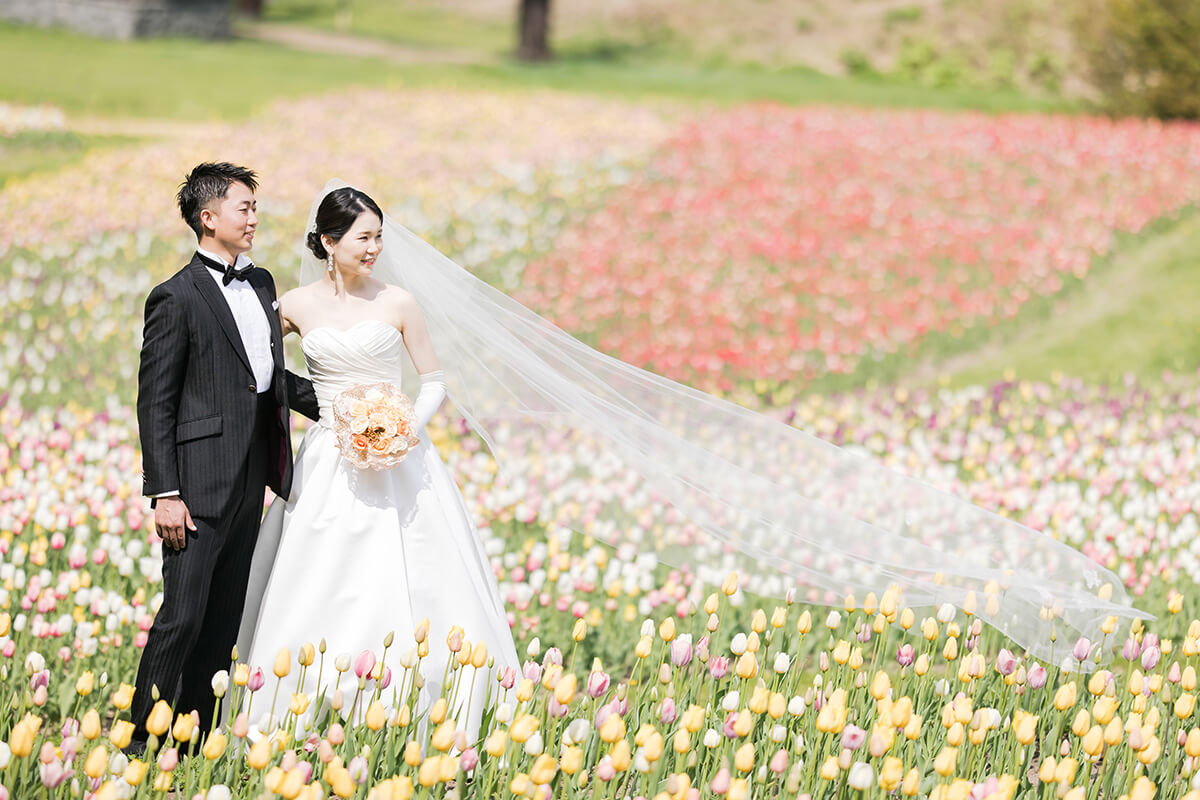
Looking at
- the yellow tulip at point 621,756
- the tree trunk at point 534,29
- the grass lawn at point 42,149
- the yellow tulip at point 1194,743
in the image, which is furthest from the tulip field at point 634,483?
the tree trunk at point 534,29

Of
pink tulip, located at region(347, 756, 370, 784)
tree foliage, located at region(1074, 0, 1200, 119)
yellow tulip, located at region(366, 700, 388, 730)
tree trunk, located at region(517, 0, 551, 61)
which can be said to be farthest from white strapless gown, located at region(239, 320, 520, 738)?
tree trunk, located at region(517, 0, 551, 61)

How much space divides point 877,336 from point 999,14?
25.7 meters

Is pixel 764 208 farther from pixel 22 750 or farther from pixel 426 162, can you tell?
pixel 22 750

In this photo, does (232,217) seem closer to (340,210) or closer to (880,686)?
(340,210)

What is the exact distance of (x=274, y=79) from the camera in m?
23.0

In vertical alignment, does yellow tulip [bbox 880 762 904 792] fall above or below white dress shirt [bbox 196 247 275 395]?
below

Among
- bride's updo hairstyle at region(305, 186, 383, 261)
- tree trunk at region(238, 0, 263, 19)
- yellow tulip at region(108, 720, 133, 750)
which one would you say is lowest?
yellow tulip at region(108, 720, 133, 750)

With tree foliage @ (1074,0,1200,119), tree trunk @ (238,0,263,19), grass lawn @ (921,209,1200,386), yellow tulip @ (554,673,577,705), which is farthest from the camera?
tree trunk @ (238,0,263,19)

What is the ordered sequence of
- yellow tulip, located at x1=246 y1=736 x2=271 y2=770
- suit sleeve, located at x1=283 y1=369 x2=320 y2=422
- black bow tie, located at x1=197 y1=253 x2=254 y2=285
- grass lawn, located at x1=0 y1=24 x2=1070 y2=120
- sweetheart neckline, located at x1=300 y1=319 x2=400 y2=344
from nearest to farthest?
yellow tulip, located at x1=246 y1=736 x2=271 y2=770
black bow tie, located at x1=197 y1=253 x2=254 y2=285
sweetheart neckline, located at x1=300 y1=319 x2=400 y2=344
suit sleeve, located at x1=283 y1=369 x2=320 y2=422
grass lawn, located at x1=0 y1=24 x2=1070 y2=120

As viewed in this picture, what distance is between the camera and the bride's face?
14.0ft

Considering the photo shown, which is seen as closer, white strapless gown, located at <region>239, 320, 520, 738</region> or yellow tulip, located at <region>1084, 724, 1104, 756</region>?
yellow tulip, located at <region>1084, 724, 1104, 756</region>

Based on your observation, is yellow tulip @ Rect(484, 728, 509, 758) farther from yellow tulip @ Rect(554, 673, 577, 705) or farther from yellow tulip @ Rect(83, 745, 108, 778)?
yellow tulip @ Rect(83, 745, 108, 778)

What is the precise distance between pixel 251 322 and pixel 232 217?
14.5 inches

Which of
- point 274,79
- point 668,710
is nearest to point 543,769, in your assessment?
point 668,710
